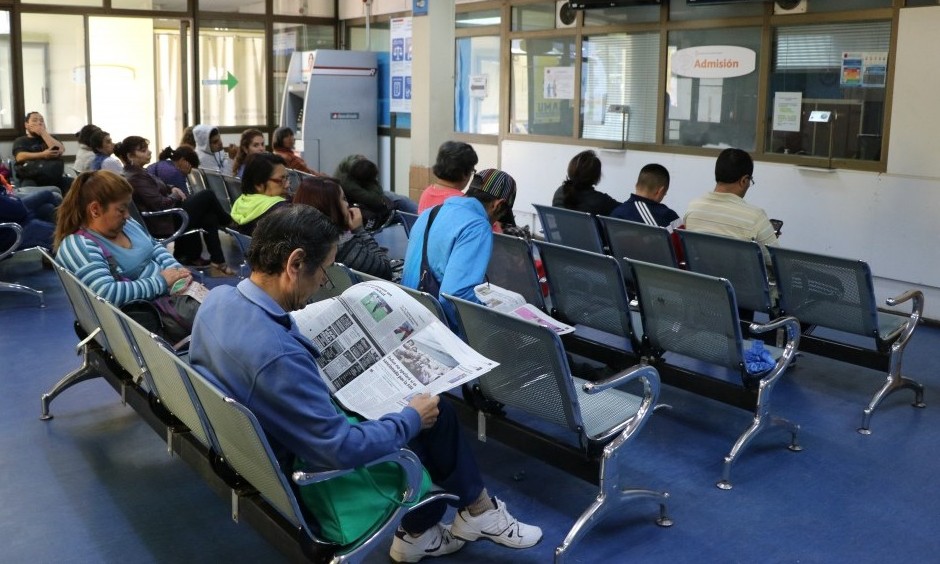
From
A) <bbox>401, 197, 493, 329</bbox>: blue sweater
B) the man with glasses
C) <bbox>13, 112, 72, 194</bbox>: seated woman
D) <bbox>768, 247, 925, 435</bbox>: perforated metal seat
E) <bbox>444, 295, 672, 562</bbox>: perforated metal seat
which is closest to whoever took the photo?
<bbox>444, 295, 672, 562</bbox>: perforated metal seat

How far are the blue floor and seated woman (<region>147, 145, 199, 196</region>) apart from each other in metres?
3.54

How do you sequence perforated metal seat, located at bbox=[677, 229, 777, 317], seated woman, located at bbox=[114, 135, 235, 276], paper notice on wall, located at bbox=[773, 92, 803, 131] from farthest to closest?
seated woman, located at bbox=[114, 135, 235, 276] → paper notice on wall, located at bbox=[773, 92, 803, 131] → perforated metal seat, located at bbox=[677, 229, 777, 317]

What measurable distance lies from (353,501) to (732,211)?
120 inches

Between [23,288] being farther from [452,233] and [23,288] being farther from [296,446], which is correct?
[296,446]

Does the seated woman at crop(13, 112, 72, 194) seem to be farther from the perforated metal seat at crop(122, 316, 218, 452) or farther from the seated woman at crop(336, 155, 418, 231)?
the perforated metal seat at crop(122, 316, 218, 452)

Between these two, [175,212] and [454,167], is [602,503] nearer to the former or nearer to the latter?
[454,167]

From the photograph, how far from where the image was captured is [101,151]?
26.0ft

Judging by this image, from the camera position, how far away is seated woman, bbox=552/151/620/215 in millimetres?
Result: 5750

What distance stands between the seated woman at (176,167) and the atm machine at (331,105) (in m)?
2.90

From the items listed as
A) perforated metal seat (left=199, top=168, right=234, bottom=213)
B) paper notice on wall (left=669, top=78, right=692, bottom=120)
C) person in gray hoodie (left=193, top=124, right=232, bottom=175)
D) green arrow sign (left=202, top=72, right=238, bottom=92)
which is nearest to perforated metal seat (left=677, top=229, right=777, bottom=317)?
paper notice on wall (left=669, top=78, right=692, bottom=120)

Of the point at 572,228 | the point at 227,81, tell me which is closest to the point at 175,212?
the point at 572,228

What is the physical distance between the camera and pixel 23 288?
633 cm

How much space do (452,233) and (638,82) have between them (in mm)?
5141

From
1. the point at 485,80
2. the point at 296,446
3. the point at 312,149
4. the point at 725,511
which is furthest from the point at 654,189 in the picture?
the point at 312,149
